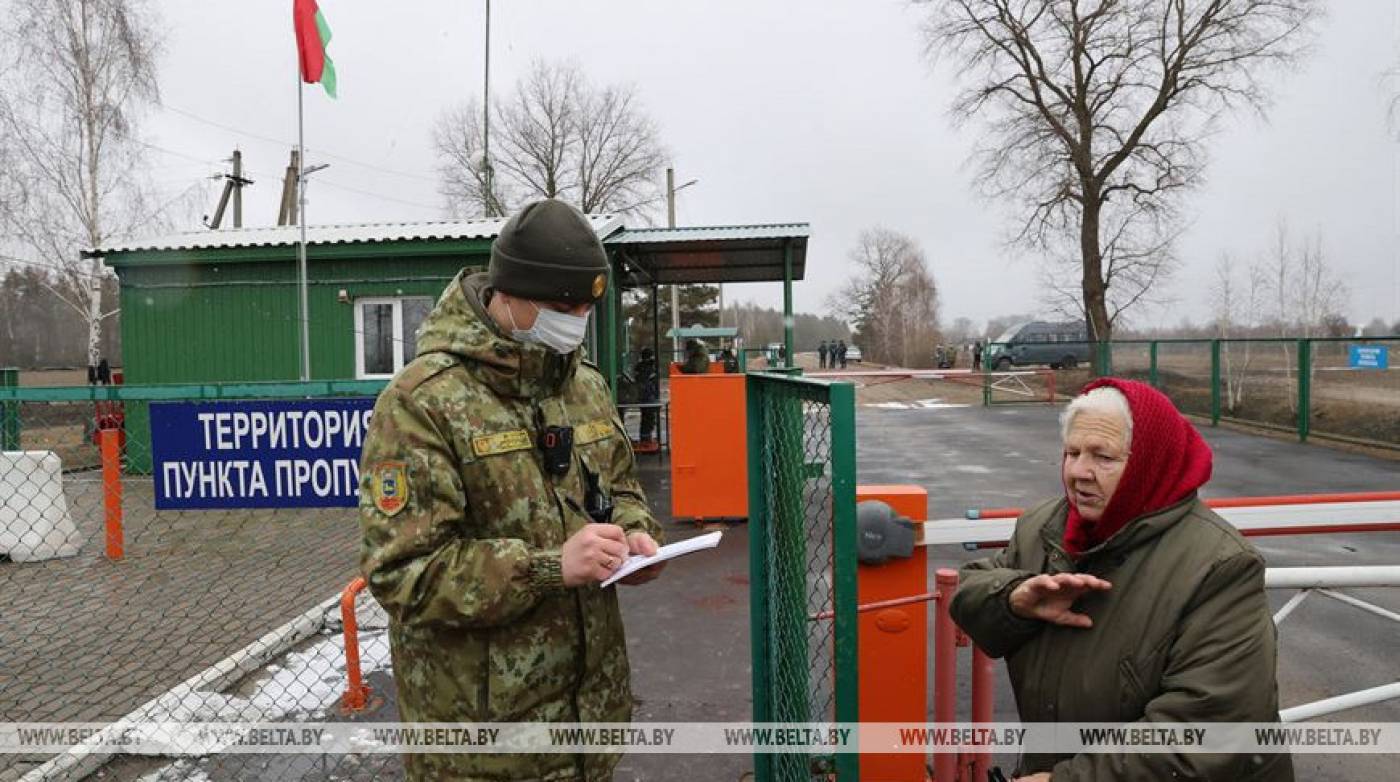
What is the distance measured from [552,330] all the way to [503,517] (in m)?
0.41

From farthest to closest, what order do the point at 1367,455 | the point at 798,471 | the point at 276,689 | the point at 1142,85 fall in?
the point at 1142,85
the point at 1367,455
the point at 276,689
the point at 798,471

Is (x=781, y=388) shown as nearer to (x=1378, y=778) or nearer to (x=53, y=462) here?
(x=1378, y=778)

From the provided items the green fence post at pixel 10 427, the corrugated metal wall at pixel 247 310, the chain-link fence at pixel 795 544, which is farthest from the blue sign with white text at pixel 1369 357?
the green fence post at pixel 10 427

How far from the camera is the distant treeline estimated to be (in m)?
33.1

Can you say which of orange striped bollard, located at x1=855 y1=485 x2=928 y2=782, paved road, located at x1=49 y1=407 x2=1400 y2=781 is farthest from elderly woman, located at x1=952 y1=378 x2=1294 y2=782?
paved road, located at x1=49 y1=407 x2=1400 y2=781

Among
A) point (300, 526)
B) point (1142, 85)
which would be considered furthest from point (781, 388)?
point (1142, 85)

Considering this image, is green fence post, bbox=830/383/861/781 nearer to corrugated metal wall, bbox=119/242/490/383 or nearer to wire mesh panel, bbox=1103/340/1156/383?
corrugated metal wall, bbox=119/242/490/383

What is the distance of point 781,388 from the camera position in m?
2.22

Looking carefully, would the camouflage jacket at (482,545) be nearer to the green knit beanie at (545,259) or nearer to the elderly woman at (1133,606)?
the green knit beanie at (545,259)

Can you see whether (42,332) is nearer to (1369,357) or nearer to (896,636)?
(896,636)

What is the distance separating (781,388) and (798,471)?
0.24 metres

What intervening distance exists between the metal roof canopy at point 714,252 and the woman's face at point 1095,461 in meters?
7.80

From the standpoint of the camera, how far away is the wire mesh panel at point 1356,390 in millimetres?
12508

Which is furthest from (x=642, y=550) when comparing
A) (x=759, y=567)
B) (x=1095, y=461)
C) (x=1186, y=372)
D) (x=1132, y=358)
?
(x=1132, y=358)
